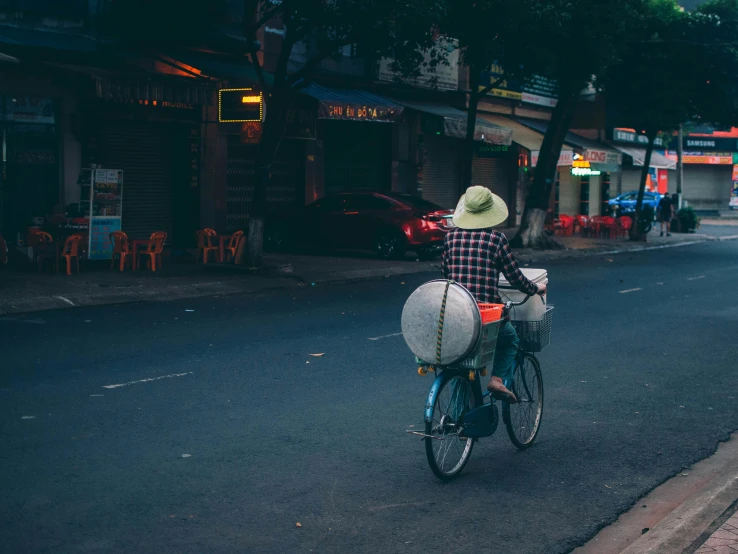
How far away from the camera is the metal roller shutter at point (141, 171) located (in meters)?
20.5

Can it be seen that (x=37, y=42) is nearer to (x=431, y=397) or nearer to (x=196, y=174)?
(x=196, y=174)

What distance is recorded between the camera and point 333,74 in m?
26.5

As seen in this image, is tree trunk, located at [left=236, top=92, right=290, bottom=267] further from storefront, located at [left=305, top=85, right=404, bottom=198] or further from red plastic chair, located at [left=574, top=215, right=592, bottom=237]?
red plastic chair, located at [left=574, top=215, right=592, bottom=237]

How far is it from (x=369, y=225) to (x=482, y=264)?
16715 millimetres

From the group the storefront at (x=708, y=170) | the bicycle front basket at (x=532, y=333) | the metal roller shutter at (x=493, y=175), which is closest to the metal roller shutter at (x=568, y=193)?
the metal roller shutter at (x=493, y=175)

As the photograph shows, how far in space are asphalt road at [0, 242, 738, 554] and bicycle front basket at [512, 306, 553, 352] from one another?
750 millimetres

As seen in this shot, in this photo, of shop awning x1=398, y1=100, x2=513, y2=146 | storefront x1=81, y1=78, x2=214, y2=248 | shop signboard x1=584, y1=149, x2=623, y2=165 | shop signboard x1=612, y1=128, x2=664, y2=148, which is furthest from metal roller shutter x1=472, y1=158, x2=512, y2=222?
storefront x1=81, y1=78, x2=214, y2=248

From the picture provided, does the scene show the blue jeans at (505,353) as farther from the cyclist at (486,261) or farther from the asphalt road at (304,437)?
the asphalt road at (304,437)

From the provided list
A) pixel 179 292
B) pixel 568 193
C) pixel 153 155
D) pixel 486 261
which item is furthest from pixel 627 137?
pixel 486 261

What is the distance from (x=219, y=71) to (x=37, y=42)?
453cm

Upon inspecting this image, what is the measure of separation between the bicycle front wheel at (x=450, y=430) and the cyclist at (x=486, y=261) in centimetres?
27

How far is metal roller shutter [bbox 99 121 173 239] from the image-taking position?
20547 millimetres

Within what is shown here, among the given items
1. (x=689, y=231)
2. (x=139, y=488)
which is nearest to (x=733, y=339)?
(x=139, y=488)

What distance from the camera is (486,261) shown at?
19.4 feet
